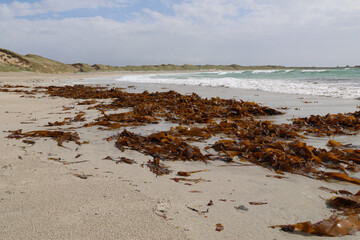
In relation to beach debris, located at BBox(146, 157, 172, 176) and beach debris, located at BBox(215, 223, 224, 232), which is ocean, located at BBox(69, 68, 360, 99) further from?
beach debris, located at BBox(215, 223, 224, 232)

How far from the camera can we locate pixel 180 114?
17.6ft

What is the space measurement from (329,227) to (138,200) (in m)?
1.14

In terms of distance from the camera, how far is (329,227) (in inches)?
56.4

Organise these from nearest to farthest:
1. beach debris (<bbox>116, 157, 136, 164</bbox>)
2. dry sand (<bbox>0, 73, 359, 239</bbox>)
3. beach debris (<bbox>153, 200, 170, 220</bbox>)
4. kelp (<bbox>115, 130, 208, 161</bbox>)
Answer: dry sand (<bbox>0, 73, 359, 239</bbox>) → beach debris (<bbox>153, 200, 170, 220</bbox>) → beach debris (<bbox>116, 157, 136, 164</bbox>) → kelp (<bbox>115, 130, 208, 161</bbox>)

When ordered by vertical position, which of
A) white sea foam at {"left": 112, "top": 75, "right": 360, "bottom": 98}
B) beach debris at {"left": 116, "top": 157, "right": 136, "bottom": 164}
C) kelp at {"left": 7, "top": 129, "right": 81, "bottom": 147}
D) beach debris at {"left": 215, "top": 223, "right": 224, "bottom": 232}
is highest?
white sea foam at {"left": 112, "top": 75, "right": 360, "bottom": 98}

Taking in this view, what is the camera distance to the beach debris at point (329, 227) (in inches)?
55.6

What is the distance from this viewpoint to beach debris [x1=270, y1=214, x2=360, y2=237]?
4.64ft

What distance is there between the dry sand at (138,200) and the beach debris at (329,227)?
4 cm

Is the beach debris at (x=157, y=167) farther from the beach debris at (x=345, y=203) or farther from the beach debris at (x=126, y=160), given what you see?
the beach debris at (x=345, y=203)

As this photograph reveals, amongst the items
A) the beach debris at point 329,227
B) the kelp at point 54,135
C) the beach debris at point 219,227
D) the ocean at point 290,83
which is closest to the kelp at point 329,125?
the beach debris at point 329,227

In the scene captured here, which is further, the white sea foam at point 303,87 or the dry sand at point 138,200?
the white sea foam at point 303,87

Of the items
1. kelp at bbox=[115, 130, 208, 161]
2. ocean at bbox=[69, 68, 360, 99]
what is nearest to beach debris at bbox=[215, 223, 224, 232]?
kelp at bbox=[115, 130, 208, 161]

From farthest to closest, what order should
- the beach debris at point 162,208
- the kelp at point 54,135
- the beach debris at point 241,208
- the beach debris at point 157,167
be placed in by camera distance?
the kelp at point 54,135 < the beach debris at point 157,167 < the beach debris at point 241,208 < the beach debris at point 162,208

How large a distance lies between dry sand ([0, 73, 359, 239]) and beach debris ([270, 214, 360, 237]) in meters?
0.04
